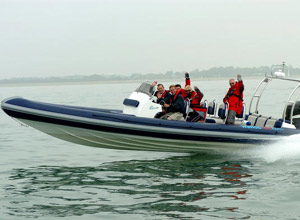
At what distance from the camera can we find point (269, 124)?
11.0 meters

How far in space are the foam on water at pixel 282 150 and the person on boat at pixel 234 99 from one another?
3.10 ft

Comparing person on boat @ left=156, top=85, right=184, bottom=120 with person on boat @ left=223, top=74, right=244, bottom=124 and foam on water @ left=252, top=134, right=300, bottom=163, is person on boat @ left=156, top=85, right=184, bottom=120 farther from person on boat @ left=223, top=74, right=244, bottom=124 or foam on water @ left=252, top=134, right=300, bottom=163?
foam on water @ left=252, top=134, right=300, bottom=163

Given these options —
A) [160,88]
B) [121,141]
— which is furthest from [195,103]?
[121,141]

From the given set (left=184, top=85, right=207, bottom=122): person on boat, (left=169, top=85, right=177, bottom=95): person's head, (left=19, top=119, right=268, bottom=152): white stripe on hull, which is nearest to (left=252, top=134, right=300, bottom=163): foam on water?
(left=19, top=119, right=268, bottom=152): white stripe on hull

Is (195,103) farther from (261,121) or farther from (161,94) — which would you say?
(261,121)

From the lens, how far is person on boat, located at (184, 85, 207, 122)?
10.7 m

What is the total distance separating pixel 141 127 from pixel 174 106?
35.6 inches

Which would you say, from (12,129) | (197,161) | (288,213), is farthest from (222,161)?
(12,129)

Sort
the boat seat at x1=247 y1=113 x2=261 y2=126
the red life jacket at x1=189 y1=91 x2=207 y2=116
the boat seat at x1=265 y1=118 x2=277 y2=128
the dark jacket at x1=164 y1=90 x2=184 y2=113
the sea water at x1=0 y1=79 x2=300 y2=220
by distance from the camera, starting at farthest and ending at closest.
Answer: the boat seat at x1=247 y1=113 x2=261 y2=126 → the boat seat at x1=265 y1=118 x2=277 y2=128 → the red life jacket at x1=189 y1=91 x2=207 y2=116 → the dark jacket at x1=164 y1=90 x2=184 y2=113 → the sea water at x1=0 y1=79 x2=300 y2=220

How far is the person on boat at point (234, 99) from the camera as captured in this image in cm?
1038

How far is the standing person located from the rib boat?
195 mm

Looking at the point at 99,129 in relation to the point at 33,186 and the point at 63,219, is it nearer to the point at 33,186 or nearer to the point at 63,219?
the point at 33,186

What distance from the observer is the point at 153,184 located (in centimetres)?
848

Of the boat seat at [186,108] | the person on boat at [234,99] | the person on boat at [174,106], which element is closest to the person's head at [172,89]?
the person on boat at [174,106]
